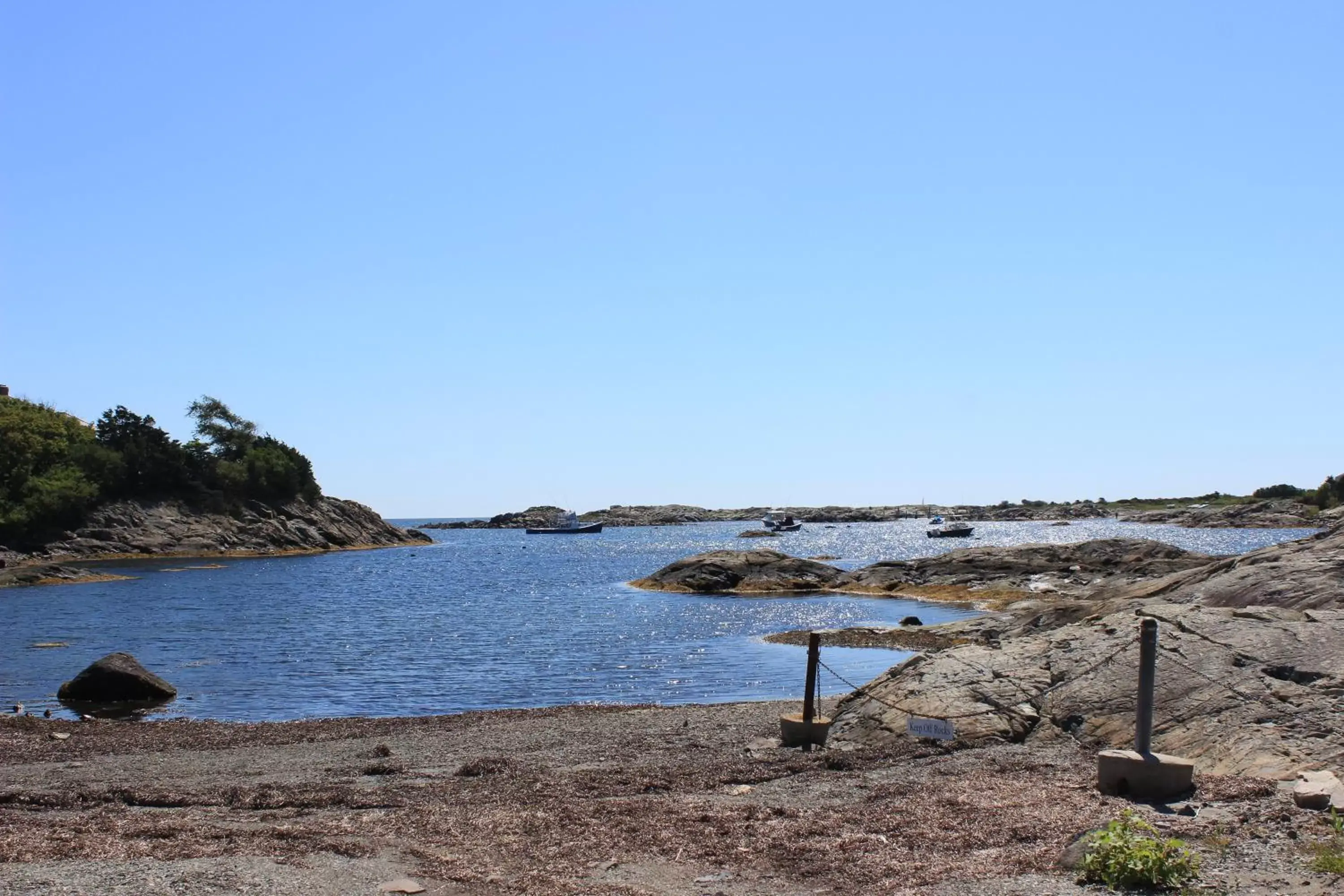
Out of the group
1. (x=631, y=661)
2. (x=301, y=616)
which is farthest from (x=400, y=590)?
(x=631, y=661)

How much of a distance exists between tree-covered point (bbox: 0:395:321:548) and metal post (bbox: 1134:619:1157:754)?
367ft

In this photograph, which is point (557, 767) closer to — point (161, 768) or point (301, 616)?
point (161, 768)

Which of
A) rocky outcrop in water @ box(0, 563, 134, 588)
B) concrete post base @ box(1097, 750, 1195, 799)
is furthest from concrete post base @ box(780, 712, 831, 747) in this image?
rocky outcrop in water @ box(0, 563, 134, 588)

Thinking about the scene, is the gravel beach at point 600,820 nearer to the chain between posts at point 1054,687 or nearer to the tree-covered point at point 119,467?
the chain between posts at point 1054,687

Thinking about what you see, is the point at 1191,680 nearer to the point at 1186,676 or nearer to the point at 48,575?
the point at 1186,676

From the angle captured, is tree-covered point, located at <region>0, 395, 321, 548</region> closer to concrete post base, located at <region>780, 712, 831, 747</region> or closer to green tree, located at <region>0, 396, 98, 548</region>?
green tree, located at <region>0, 396, 98, 548</region>

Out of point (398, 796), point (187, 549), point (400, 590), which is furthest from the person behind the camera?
point (187, 549)

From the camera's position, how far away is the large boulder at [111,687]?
32812 millimetres

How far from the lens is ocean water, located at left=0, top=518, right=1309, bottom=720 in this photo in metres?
34.9

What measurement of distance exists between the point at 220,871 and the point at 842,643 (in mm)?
36394

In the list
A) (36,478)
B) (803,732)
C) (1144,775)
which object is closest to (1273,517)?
(36,478)

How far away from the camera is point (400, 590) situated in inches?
3433

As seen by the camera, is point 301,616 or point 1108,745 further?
point 301,616

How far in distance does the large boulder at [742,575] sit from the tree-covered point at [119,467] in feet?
214
